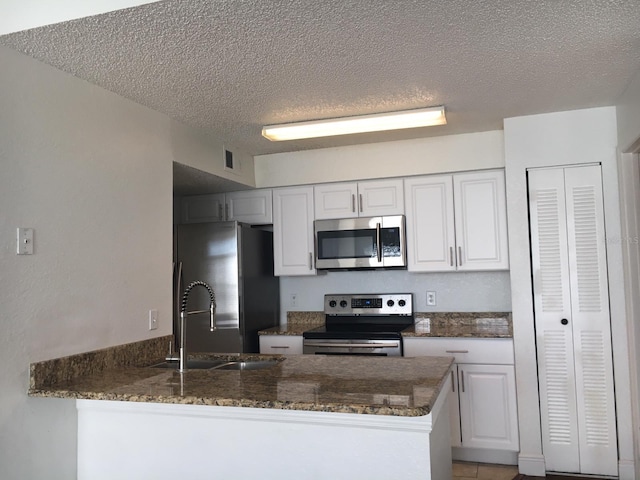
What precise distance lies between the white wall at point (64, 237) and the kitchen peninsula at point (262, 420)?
121mm

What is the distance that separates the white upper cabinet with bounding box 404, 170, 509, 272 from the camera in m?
3.80

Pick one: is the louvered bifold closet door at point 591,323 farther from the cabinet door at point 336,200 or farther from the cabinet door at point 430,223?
the cabinet door at point 336,200

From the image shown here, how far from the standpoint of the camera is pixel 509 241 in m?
3.49

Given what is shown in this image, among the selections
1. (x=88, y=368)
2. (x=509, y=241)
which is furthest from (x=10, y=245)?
(x=509, y=241)

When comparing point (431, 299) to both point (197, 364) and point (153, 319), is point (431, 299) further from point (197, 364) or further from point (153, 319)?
point (153, 319)

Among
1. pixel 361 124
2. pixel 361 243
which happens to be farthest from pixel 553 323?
pixel 361 124

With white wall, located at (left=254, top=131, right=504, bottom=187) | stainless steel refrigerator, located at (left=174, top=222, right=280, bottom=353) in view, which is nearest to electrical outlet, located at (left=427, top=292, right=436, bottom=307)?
white wall, located at (left=254, top=131, right=504, bottom=187)

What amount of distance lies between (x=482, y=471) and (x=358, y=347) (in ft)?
3.73

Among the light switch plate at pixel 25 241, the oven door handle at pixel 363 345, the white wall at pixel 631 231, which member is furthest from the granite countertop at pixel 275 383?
the white wall at pixel 631 231

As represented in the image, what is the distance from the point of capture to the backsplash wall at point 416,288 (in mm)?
4137

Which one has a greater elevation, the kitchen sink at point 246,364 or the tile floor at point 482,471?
the kitchen sink at point 246,364

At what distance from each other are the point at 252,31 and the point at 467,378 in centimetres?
266

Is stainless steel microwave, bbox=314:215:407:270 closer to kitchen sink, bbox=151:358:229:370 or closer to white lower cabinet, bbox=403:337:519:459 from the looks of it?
white lower cabinet, bbox=403:337:519:459

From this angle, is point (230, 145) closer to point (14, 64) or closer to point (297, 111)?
point (297, 111)
